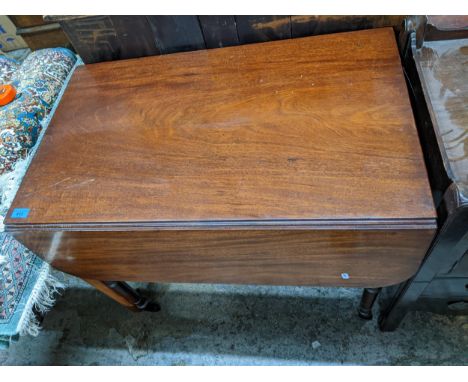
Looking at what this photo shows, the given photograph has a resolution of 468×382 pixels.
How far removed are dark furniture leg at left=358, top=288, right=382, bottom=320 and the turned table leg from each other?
2.32 feet

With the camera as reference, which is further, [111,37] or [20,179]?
[20,179]

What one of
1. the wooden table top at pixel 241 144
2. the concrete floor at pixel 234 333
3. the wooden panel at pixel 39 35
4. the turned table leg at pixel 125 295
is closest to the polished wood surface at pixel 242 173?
the wooden table top at pixel 241 144

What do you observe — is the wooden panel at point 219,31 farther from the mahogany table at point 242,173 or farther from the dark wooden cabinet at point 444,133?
the dark wooden cabinet at point 444,133

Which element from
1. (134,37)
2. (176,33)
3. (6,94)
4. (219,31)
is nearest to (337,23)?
(219,31)

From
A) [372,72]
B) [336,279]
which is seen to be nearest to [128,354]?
[336,279]

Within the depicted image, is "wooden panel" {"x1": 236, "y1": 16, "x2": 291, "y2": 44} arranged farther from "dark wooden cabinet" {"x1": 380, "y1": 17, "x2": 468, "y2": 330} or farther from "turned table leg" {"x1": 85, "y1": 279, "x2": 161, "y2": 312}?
"turned table leg" {"x1": 85, "y1": 279, "x2": 161, "y2": 312}

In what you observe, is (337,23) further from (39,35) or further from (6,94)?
(39,35)

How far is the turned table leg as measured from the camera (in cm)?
105

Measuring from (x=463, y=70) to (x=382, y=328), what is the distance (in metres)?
0.80

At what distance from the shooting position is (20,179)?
3.66ft

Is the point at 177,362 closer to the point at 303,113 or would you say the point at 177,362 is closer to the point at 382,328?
the point at 382,328

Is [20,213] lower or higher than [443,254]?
higher

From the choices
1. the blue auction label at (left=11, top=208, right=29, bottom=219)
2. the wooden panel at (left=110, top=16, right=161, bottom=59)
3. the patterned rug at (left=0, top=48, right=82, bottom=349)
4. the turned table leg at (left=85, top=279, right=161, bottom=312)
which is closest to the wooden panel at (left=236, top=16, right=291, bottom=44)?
the wooden panel at (left=110, top=16, right=161, bottom=59)

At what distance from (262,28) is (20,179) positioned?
0.84 meters
